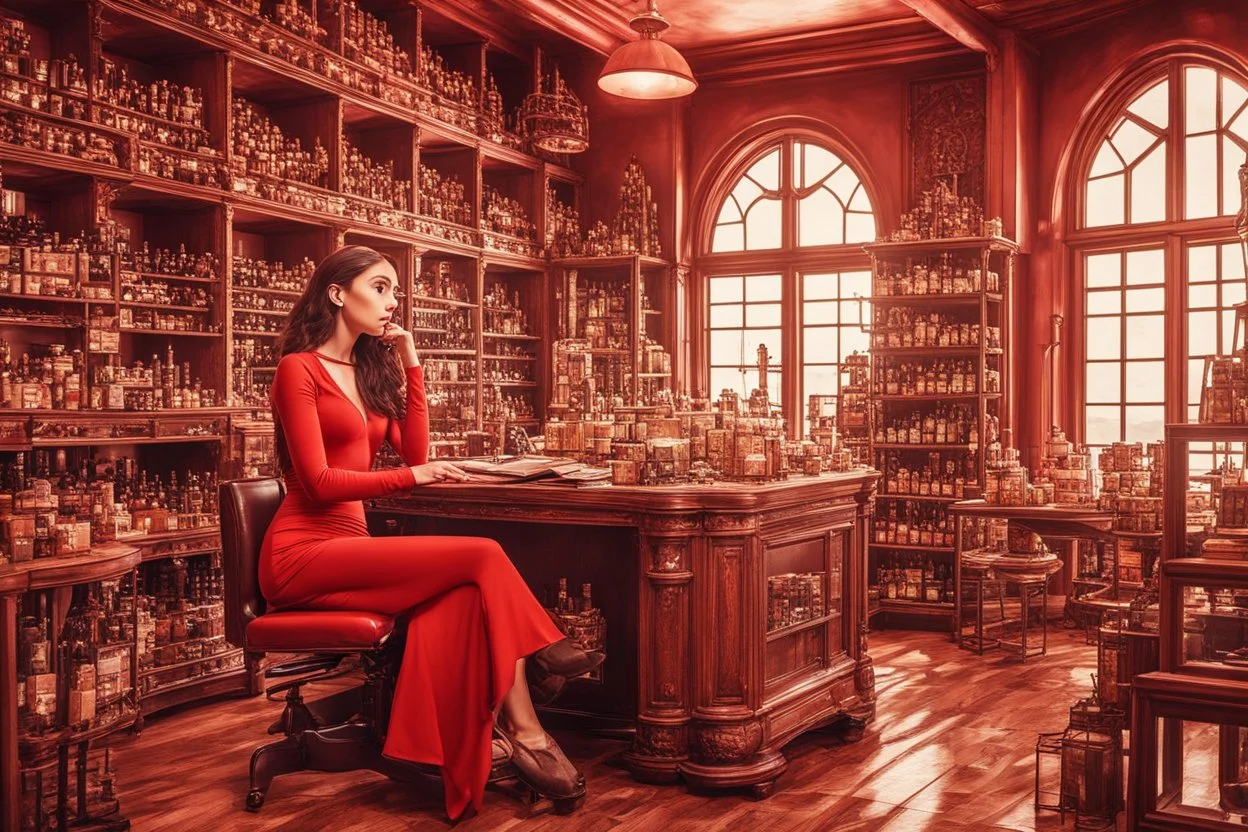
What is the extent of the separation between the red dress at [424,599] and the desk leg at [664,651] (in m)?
0.59

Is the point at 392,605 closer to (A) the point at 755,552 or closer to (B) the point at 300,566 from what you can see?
(B) the point at 300,566

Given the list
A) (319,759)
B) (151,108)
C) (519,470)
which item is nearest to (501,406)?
(151,108)

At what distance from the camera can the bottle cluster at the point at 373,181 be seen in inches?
294

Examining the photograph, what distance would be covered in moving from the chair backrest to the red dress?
112 mm

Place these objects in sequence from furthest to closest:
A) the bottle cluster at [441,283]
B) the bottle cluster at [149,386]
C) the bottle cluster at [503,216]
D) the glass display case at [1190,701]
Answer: the bottle cluster at [503,216] → the bottle cluster at [441,283] → the bottle cluster at [149,386] → the glass display case at [1190,701]

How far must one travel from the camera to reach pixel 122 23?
19.1 feet

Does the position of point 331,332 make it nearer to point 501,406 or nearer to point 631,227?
point 501,406

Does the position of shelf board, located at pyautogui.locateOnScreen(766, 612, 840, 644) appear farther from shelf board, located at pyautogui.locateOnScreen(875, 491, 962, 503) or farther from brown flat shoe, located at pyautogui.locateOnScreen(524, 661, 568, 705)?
shelf board, located at pyautogui.locateOnScreen(875, 491, 962, 503)

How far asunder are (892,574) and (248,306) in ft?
15.2

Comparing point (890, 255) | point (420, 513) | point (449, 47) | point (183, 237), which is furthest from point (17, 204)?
point (890, 255)

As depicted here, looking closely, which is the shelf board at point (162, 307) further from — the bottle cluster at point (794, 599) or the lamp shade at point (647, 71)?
the bottle cluster at point (794, 599)

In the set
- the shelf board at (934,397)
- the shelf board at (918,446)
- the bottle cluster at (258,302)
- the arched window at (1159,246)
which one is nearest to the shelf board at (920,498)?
the shelf board at (918,446)

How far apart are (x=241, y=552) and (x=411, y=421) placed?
74cm

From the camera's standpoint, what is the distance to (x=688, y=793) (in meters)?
4.14
